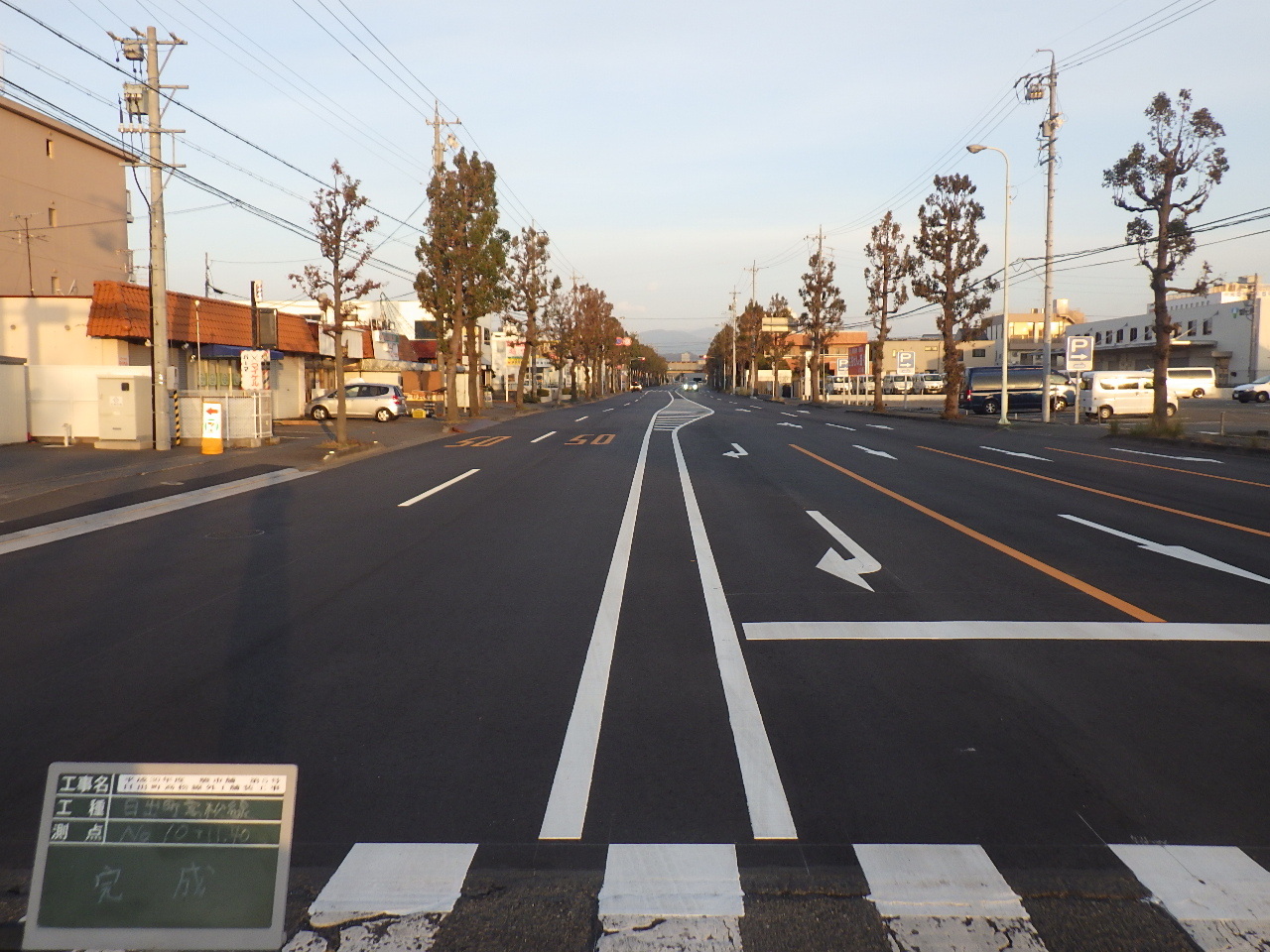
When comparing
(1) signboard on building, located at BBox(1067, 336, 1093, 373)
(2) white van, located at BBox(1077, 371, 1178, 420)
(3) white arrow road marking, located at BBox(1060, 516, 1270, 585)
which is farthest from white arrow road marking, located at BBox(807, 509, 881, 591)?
(2) white van, located at BBox(1077, 371, 1178, 420)

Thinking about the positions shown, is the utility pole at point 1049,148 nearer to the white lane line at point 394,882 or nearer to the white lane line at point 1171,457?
the white lane line at point 1171,457

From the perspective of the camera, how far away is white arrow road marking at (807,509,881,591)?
8.95m

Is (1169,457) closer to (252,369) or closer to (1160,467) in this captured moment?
(1160,467)

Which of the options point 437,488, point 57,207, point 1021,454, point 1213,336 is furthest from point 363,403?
point 1213,336

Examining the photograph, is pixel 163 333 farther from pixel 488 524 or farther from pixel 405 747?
pixel 405 747

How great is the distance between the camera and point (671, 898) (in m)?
3.45

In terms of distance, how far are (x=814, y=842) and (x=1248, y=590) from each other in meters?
6.42

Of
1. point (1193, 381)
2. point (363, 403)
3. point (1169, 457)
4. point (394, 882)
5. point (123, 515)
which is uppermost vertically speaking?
point (1193, 381)

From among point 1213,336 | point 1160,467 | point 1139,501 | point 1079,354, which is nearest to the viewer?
point 1139,501

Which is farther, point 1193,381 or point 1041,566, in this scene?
point 1193,381

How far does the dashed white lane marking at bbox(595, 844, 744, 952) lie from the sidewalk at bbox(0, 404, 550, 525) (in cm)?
1232

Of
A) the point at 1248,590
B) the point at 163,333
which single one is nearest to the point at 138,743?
the point at 1248,590

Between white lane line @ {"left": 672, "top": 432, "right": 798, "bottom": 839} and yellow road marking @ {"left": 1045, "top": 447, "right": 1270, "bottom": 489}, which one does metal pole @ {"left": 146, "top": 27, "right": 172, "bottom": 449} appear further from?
yellow road marking @ {"left": 1045, "top": 447, "right": 1270, "bottom": 489}

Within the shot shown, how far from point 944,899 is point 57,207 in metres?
50.9
